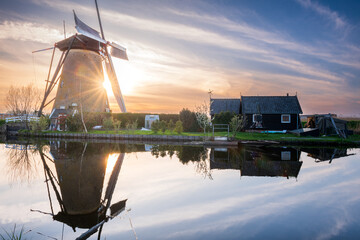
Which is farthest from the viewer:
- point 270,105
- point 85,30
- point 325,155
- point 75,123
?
point 85,30

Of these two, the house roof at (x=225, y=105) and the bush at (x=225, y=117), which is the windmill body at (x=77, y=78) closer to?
the house roof at (x=225, y=105)

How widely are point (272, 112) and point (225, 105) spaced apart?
5583 mm

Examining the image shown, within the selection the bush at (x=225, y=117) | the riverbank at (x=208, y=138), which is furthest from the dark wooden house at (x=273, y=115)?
the riverbank at (x=208, y=138)

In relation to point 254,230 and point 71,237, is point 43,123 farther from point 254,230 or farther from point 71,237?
point 254,230

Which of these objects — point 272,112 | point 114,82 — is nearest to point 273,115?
point 272,112

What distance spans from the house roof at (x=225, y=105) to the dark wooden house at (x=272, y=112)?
2.00ft

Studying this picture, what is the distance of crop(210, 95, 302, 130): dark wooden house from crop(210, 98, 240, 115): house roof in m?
0.61

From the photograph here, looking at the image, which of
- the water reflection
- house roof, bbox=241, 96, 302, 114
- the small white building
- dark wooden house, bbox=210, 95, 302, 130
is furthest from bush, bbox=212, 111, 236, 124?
the water reflection

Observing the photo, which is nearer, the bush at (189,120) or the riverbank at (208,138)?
the riverbank at (208,138)

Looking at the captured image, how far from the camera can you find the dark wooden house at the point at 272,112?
24667 millimetres

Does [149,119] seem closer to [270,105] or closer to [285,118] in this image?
[270,105]

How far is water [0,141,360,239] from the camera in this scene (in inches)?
151

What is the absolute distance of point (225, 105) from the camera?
2742cm

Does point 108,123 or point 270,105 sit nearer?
point 108,123
